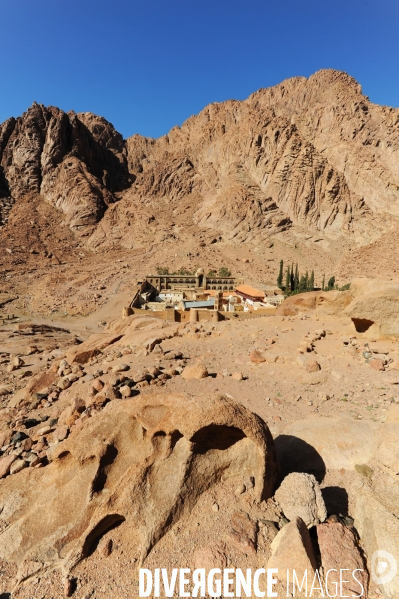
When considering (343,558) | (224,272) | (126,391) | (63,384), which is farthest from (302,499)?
(224,272)

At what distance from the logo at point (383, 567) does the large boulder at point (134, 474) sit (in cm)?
122

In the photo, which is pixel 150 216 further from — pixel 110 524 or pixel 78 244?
pixel 110 524

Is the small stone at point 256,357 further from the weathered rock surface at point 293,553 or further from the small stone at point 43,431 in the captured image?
the small stone at point 43,431

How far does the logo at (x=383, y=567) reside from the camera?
2.80m

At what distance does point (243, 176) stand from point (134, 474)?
7698cm

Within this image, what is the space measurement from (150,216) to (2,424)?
70.8m

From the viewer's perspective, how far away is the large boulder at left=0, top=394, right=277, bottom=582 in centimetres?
345

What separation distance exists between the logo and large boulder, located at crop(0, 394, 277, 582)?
1219mm

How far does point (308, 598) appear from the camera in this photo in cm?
278

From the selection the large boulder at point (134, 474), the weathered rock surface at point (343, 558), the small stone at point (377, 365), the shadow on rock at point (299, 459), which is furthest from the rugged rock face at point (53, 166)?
the weathered rock surface at point (343, 558)

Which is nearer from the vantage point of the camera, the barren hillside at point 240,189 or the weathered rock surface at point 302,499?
the weathered rock surface at point 302,499

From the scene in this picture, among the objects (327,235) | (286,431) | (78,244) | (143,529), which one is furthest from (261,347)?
(78,244)

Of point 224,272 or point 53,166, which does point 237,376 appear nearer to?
point 224,272

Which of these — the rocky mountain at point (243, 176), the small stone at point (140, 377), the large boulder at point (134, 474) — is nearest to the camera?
the large boulder at point (134, 474)
